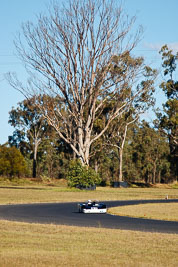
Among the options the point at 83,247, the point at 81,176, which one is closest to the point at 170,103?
the point at 81,176

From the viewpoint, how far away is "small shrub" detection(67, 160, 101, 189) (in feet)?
189

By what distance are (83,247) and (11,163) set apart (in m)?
76.5

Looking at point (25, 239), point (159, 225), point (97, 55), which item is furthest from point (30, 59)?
point (25, 239)

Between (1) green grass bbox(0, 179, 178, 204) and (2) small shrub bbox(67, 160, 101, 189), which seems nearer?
(1) green grass bbox(0, 179, 178, 204)

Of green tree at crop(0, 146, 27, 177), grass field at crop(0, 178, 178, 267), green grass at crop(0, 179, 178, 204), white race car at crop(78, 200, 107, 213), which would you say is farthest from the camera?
green tree at crop(0, 146, 27, 177)

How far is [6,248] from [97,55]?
47265 millimetres

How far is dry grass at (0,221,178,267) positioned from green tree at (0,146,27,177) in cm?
7036

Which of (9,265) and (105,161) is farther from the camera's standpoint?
(105,161)

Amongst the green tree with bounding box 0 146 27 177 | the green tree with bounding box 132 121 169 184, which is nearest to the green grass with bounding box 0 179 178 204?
the green tree with bounding box 0 146 27 177

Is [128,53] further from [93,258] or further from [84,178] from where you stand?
[93,258]

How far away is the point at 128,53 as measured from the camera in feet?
199

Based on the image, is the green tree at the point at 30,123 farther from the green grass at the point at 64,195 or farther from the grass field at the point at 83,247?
the grass field at the point at 83,247

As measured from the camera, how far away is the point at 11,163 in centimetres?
8800

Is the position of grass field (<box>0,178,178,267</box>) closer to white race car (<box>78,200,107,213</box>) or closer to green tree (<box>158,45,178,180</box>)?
white race car (<box>78,200,107,213</box>)
